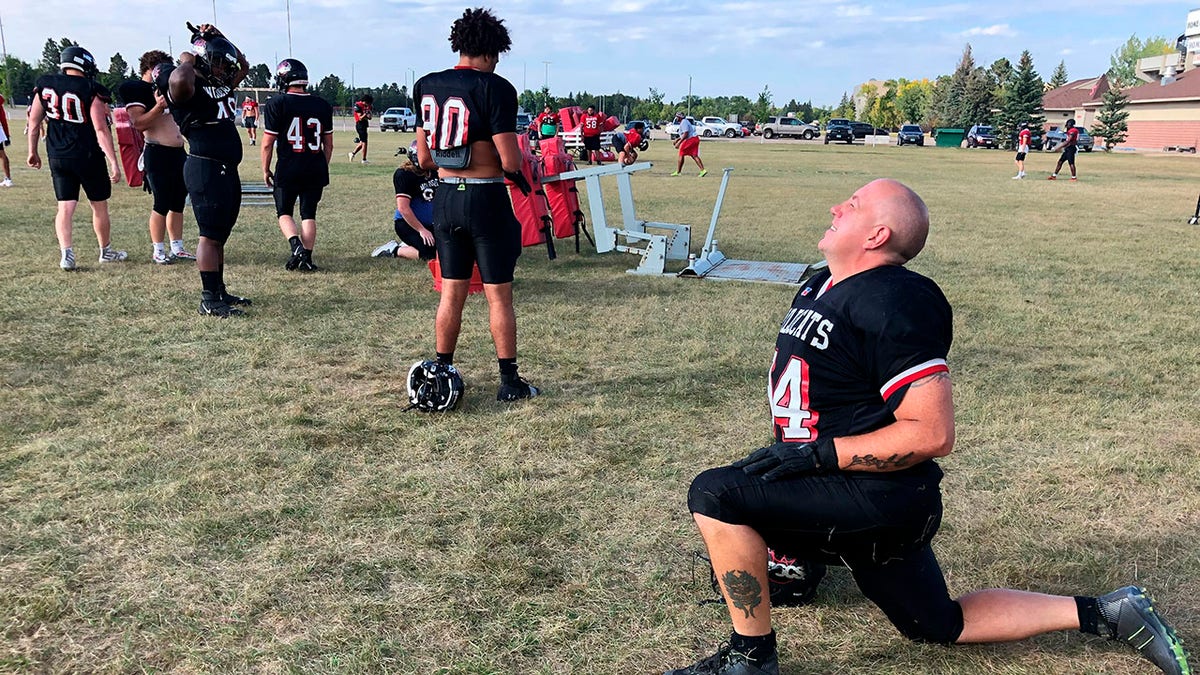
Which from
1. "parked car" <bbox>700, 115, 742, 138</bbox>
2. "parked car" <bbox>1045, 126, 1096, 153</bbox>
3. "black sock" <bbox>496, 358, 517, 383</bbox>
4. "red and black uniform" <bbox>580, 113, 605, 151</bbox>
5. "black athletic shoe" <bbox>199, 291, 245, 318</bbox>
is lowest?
"black sock" <bbox>496, 358, 517, 383</bbox>

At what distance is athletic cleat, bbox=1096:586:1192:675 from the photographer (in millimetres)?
2381

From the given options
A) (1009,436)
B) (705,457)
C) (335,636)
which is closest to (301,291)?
(705,457)

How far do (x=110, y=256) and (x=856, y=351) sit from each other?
28.1 ft

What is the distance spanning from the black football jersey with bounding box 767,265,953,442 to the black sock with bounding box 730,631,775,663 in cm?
59

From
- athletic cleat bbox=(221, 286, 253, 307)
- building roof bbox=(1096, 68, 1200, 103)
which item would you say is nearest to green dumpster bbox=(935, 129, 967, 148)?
building roof bbox=(1096, 68, 1200, 103)

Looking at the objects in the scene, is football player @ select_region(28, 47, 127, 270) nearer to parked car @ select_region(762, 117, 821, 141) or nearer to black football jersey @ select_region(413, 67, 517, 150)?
black football jersey @ select_region(413, 67, 517, 150)

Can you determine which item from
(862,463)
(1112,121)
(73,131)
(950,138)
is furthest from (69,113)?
(1112,121)

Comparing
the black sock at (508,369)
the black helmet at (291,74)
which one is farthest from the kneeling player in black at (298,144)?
the black sock at (508,369)

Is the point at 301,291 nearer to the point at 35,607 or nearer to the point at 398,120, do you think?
the point at 35,607

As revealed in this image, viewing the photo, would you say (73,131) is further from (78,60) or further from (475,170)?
(475,170)

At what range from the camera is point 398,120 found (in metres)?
50.2

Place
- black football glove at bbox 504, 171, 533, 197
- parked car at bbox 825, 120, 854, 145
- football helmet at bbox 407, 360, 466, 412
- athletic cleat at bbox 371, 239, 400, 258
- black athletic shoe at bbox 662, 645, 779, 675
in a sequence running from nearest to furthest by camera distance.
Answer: black athletic shoe at bbox 662, 645, 779, 675 < football helmet at bbox 407, 360, 466, 412 < black football glove at bbox 504, 171, 533, 197 < athletic cleat at bbox 371, 239, 400, 258 < parked car at bbox 825, 120, 854, 145

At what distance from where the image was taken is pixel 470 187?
4617mm

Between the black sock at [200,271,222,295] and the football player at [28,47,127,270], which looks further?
the football player at [28,47,127,270]
